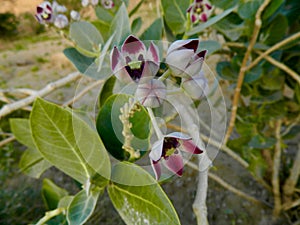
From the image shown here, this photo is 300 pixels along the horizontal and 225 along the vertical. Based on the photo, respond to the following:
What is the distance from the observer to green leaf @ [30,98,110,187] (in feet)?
1.37

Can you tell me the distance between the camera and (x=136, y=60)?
0.30 meters

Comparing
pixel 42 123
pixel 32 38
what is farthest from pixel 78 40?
pixel 32 38

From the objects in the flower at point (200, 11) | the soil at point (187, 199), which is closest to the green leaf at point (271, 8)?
the flower at point (200, 11)

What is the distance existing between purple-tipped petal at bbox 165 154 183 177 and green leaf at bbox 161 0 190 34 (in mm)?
334

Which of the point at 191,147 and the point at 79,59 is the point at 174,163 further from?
the point at 79,59

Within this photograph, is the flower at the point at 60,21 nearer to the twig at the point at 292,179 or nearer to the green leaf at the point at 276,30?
the green leaf at the point at 276,30

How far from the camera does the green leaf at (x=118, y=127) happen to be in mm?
399

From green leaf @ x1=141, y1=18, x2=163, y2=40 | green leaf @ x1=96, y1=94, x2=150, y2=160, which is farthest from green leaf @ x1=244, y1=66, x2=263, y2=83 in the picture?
green leaf @ x1=96, y1=94, x2=150, y2=160

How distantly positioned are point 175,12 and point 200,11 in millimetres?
49

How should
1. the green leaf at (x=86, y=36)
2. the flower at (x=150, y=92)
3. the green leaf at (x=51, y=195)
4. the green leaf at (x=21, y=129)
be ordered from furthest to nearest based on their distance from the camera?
the green leaf at (x=51, y=195)
the green leaf at (x=21, y=129)
the green leaf at (x=86, y=36)
the flower at (x=150, y=92)

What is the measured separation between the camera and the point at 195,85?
0.30 meters

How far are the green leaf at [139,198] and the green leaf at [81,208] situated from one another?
25 millimetres

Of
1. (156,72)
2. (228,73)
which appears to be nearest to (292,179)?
(228,73)

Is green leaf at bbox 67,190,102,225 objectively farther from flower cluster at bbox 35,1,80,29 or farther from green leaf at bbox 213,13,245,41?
green leaf at bbox 213,13,245,41
